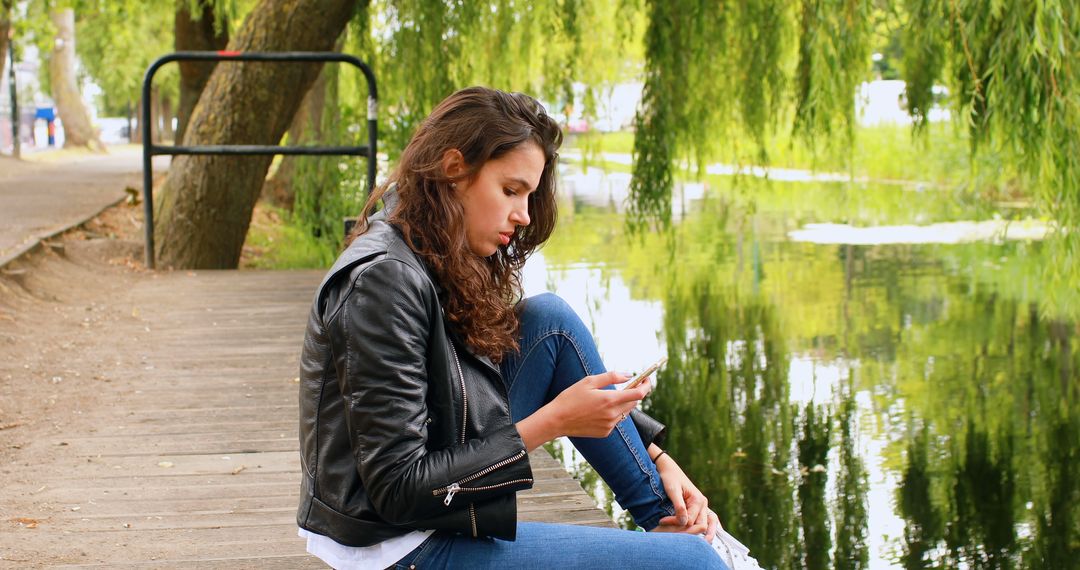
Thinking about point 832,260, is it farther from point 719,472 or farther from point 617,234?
point 719,472

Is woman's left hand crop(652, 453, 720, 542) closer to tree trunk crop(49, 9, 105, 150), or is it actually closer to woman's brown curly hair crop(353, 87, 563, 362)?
woman's brown curly hair crop(353, 87, 563, 362)

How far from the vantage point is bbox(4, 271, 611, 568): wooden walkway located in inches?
108

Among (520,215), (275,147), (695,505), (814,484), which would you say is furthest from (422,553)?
(275,147)

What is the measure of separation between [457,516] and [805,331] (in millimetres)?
6041

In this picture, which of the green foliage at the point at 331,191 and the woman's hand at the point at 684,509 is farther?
the green foliage at the point at 331,191

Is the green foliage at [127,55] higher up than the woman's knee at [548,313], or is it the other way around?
the green foliage at [127,55]

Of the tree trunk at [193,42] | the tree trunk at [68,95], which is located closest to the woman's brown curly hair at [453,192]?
the tree trunk at [193,42]

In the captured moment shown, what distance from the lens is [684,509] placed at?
220 cm

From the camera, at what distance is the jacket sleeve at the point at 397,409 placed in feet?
5.49

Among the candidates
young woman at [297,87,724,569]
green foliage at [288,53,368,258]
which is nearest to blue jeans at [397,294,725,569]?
young woman at [297,87,724,569]

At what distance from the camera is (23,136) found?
106ft

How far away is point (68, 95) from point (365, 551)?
27434mm

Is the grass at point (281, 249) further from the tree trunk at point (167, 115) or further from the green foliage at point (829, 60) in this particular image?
the tree trunk at point (167, 115)

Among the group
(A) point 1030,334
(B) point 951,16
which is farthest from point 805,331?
(B) point 951,16
